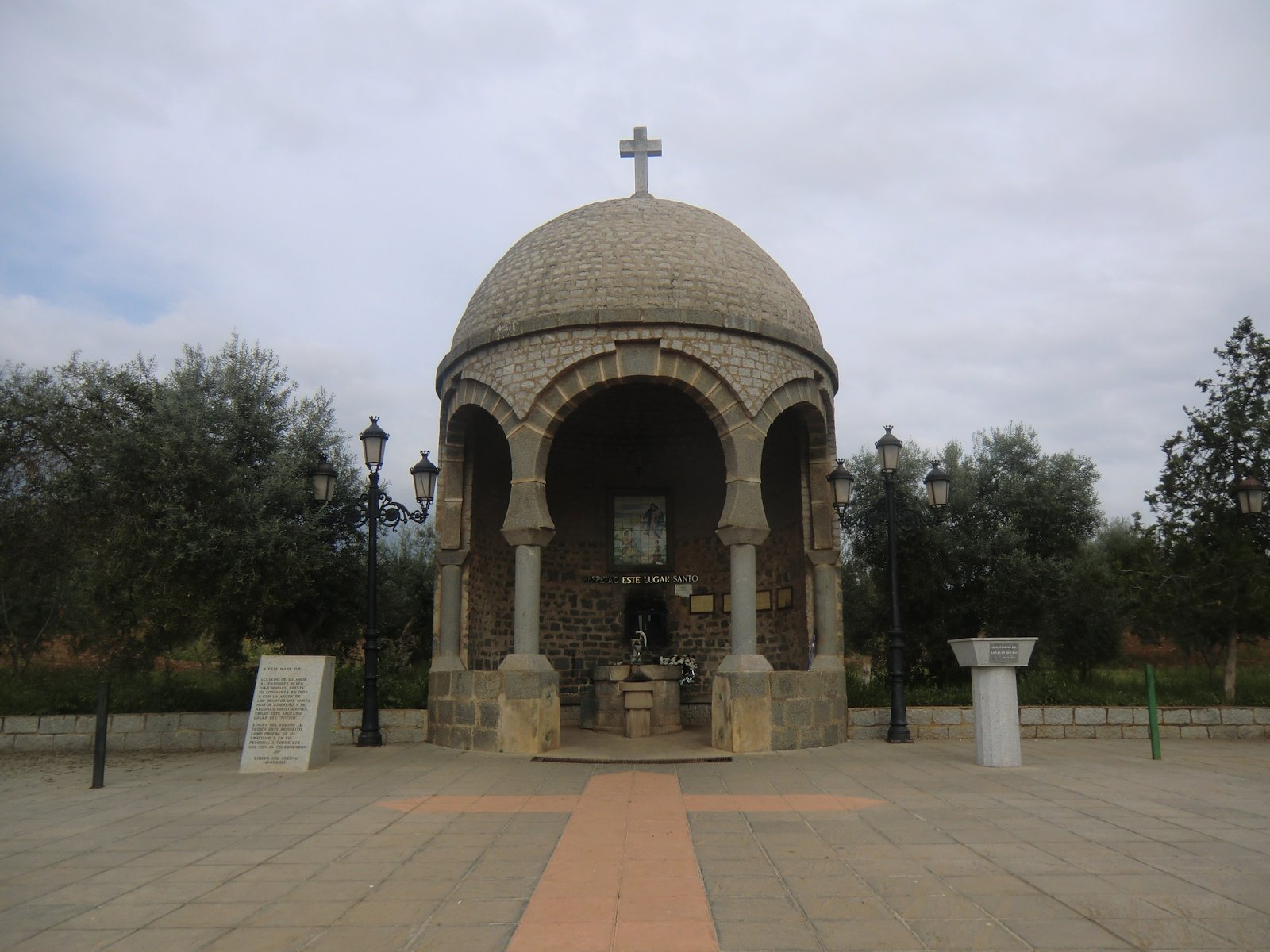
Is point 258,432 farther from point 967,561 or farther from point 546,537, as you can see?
point 967,561

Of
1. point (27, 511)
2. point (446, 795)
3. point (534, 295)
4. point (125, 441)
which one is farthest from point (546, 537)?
point (27, 511)

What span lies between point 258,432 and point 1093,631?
17.2m

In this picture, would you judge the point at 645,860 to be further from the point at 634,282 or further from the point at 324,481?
the point at 634,282

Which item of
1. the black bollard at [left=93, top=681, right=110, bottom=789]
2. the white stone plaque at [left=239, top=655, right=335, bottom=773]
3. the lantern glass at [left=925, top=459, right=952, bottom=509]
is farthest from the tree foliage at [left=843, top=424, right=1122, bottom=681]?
the black bollard at [left=93, top=681, right=110, bottom=789]

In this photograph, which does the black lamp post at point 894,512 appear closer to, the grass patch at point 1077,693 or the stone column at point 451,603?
the grass patch at point 1077,693

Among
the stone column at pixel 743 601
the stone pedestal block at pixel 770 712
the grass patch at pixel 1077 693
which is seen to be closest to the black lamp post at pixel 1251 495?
the grass patch at pixel 1077 693

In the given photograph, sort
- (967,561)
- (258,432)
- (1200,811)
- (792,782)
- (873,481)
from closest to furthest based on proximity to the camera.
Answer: (1200,811) → (792,782) → (258,432) → (967,561) → (873,481)

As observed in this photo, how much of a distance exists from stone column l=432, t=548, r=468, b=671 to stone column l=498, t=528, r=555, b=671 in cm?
168

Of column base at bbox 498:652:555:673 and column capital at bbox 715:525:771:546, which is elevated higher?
column capital at bbox 715:525:771:546

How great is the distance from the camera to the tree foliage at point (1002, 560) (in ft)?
57.1

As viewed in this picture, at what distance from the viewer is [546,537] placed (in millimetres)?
12102

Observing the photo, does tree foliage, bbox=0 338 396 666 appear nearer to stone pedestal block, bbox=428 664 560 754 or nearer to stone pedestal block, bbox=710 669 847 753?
stone pedestal block, bbox=428 664 560 754

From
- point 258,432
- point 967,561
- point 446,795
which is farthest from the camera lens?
point 967,561

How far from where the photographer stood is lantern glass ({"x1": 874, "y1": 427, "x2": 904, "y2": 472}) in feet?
41.1
